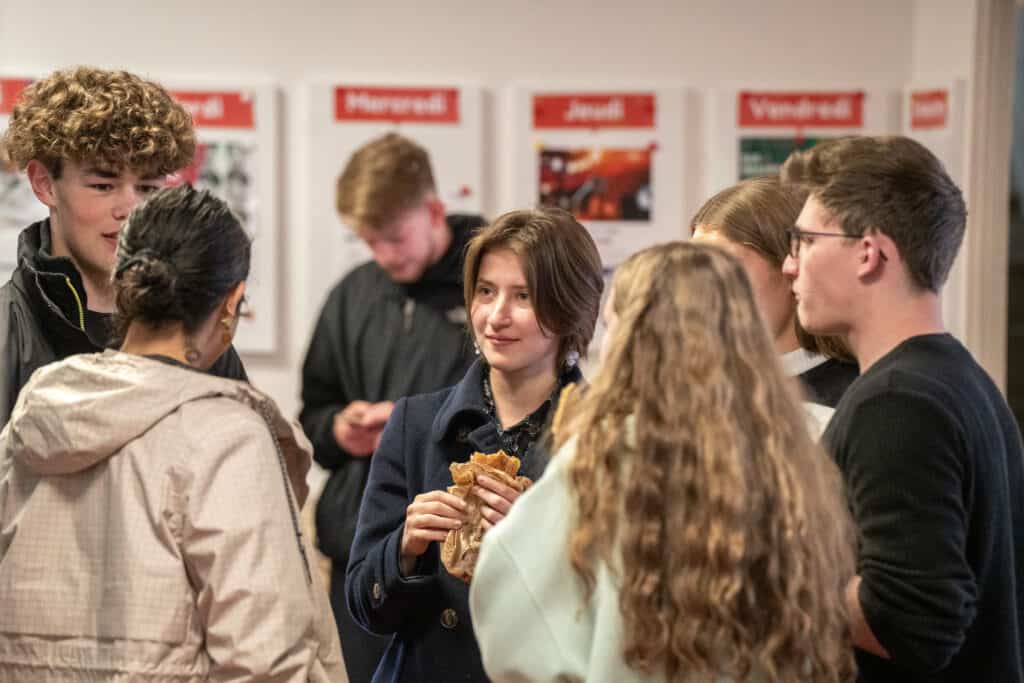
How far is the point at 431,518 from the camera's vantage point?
225cm

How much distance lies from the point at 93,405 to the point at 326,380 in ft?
7.11

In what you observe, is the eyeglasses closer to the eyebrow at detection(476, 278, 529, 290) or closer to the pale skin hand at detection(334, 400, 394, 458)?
the eyebrow at detection(476, 278, 529, 290)

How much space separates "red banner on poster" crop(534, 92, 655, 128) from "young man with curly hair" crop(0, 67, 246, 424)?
2615 millimetres

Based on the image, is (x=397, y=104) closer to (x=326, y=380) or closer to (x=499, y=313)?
(x=326, y=380)

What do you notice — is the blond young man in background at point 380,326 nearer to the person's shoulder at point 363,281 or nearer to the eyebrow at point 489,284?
the person's shoulder at point 363,281

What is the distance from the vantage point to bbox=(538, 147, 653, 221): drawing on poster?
5055 millimetres

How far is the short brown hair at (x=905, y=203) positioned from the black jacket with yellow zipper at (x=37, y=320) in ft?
4.28

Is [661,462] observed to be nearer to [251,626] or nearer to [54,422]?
[251,626]

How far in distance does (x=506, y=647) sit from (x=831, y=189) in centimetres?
93

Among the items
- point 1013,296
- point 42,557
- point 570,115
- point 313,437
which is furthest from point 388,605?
point 1013,296

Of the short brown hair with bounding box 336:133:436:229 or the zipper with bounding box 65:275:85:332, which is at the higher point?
the short brown hair with bounding box 336:133:436:229

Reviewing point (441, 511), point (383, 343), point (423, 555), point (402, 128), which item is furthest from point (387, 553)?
point (402, 128)

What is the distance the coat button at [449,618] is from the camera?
2375 mm

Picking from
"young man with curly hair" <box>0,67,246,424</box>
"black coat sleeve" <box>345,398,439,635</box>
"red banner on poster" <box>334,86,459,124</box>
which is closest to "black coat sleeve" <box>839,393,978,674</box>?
"black coat sleeve" <box>345,398,439,635</box>
